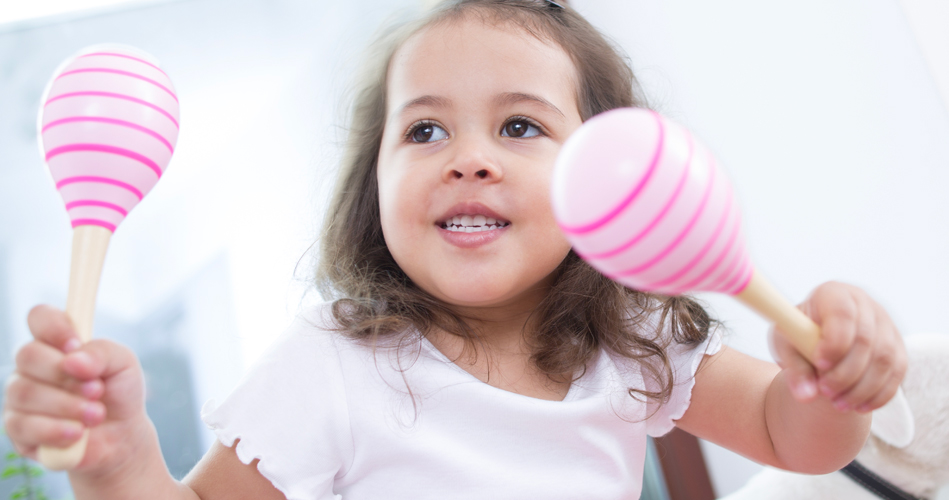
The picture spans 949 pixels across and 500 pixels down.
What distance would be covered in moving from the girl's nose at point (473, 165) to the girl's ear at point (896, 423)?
1.58ft

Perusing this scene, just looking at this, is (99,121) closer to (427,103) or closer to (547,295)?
(427,103)

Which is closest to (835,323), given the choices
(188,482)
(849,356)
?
(849,356)

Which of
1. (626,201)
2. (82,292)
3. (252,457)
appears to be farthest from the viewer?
(252,457)

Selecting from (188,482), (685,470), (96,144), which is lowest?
(685,470)

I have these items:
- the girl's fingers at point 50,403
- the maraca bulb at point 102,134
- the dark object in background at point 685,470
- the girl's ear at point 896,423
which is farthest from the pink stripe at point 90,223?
the dark object in background at point 685,470

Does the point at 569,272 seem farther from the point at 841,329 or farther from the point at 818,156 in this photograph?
the point at 818,156

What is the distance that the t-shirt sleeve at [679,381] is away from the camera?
2.48 ft

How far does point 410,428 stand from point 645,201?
17.0 inches

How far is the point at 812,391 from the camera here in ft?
1.34

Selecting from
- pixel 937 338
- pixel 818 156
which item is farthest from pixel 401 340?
pixel 818 156

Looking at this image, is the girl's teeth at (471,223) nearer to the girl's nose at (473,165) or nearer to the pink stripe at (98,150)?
the girl's nose at (473,165)

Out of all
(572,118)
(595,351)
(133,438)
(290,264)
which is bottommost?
(290,264)

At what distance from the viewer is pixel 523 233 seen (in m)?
0.67

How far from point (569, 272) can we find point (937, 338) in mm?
438
